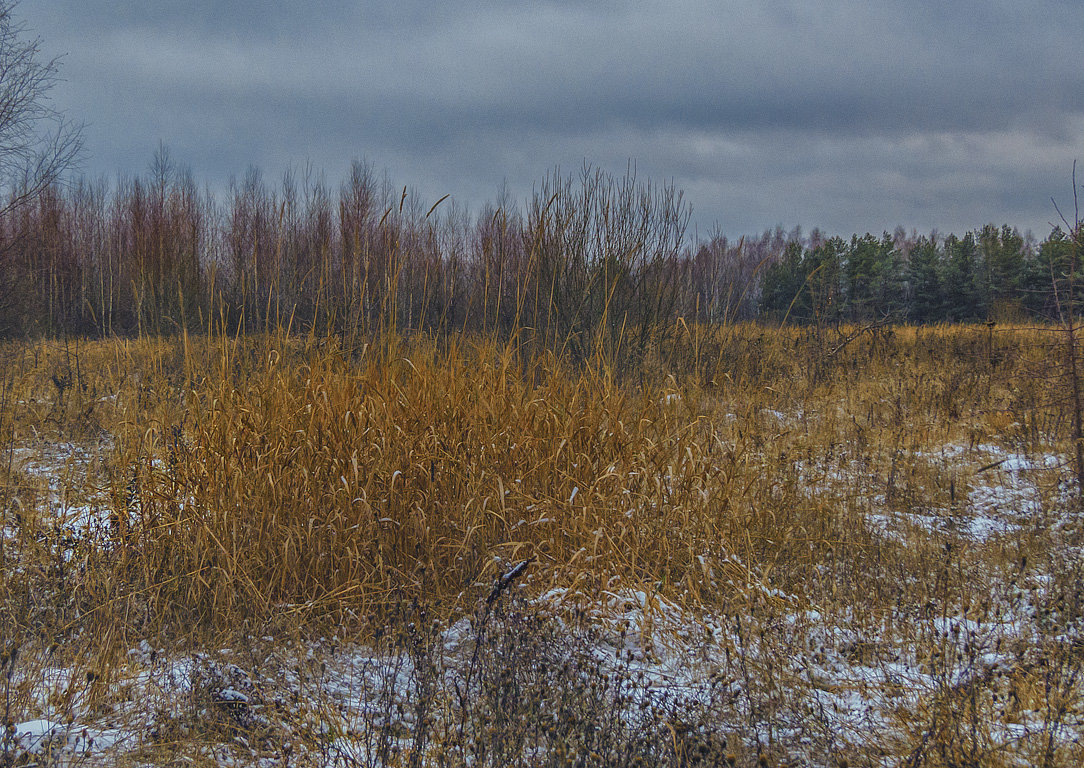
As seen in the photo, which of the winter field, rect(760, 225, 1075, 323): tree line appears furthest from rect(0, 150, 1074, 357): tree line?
rect(760, 225, 1075, 323): tree line

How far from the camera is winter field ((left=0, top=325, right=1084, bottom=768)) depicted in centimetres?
209

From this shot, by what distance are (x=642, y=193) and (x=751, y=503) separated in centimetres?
359

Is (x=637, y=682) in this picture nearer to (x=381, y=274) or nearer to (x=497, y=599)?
(x=497, y=599)

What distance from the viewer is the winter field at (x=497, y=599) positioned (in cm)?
→ 209

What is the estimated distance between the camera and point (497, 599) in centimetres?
246

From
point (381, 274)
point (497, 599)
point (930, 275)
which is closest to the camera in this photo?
point (497, 599)

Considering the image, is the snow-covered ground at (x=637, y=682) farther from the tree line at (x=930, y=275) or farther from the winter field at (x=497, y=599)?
the tree line at (x=930, y=275)

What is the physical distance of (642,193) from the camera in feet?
20.9

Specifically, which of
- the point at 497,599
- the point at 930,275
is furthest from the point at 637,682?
the point at 930,275

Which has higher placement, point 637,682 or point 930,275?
point 930,275

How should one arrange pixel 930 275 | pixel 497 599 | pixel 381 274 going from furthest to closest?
pixel 930 275
pixel 381 274
pixel 497 599

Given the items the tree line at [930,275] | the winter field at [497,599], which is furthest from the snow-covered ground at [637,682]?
the tree line at [930,275]

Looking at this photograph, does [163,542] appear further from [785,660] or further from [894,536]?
[894,536]

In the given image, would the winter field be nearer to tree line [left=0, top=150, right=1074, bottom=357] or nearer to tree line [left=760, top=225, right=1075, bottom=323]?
tree line [left=0, top=150, right=1074, bottom=357]
